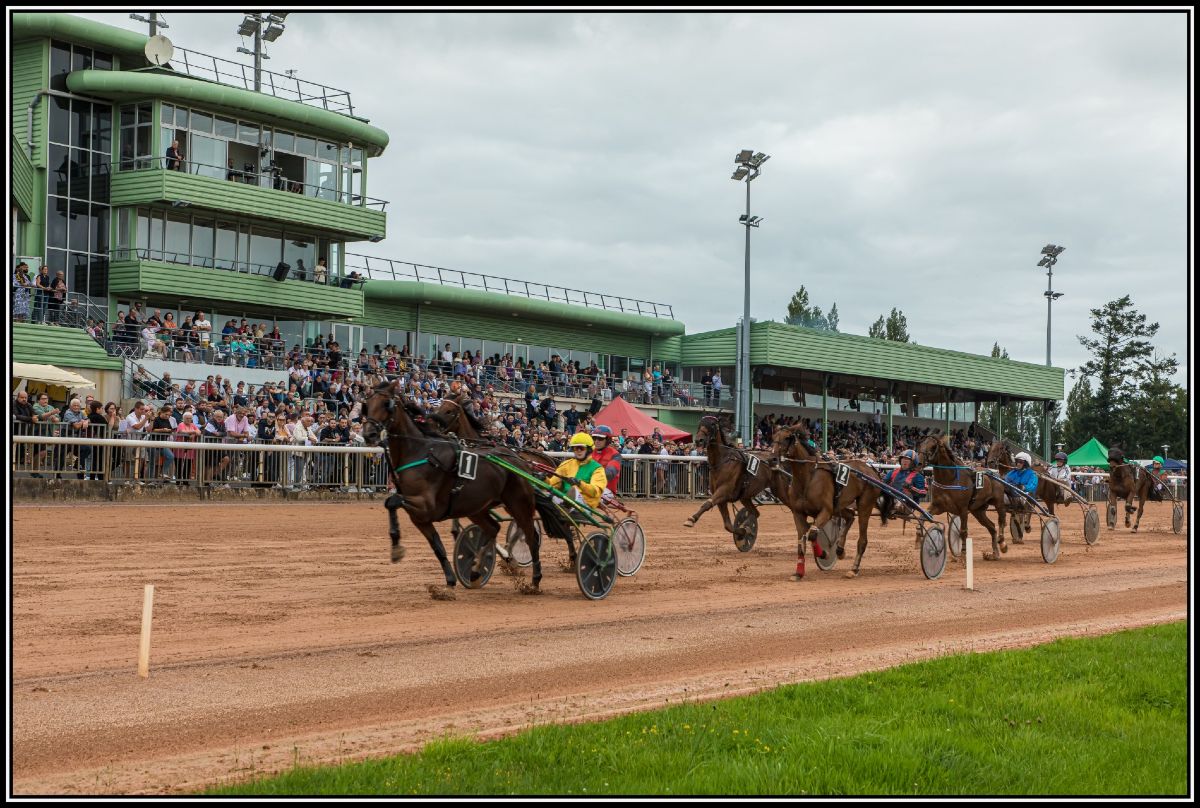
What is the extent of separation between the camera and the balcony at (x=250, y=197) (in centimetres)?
3150

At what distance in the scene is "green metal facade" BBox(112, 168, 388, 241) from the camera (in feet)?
103

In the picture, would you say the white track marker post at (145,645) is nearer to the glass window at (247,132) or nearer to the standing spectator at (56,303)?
the standing spectator at (56,303)

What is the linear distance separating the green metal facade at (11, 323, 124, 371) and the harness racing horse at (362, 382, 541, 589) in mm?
16284

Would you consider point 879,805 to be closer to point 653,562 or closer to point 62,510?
point 653,562

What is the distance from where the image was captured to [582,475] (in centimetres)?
1284

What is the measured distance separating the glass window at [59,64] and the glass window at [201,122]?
3122mm

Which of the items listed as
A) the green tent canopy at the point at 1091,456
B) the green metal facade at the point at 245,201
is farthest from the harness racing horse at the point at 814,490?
the green tent canopy at the point at 1091,456

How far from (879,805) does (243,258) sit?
31.5 metres

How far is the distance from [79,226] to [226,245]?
3.74m

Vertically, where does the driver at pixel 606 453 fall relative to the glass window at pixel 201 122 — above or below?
below

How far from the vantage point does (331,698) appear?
7.22 m

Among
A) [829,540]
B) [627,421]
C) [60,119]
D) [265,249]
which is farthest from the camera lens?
[265,249]

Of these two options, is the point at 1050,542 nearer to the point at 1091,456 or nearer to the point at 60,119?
the point at 60,119

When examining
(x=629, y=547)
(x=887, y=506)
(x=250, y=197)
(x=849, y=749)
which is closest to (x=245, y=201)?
(x=250, y=197)
